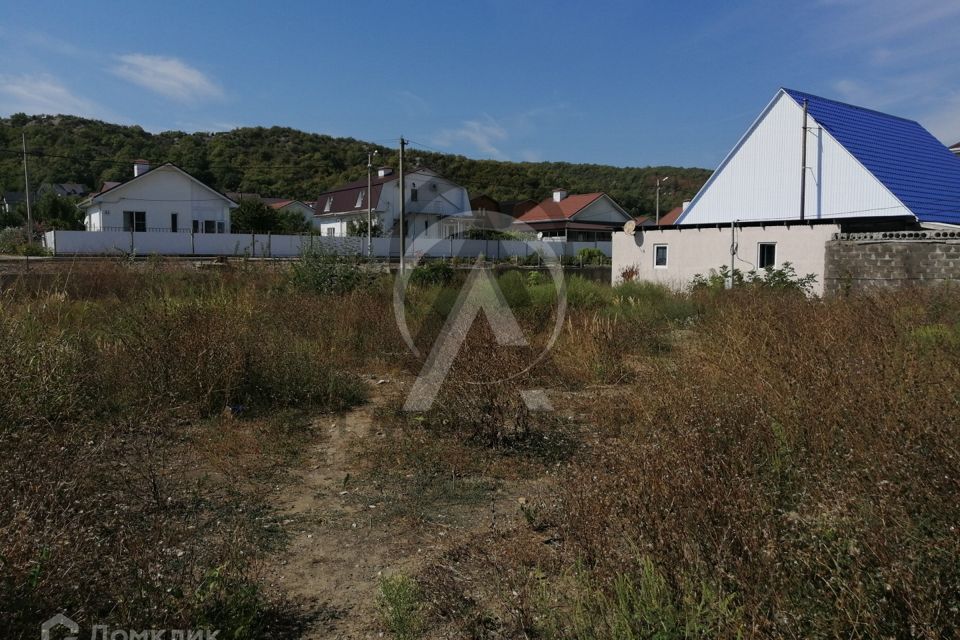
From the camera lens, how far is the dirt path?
9.35 ft

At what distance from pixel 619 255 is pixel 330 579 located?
20410mm

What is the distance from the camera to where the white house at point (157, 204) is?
36.9m

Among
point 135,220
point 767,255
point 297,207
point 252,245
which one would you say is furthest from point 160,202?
point 767,255

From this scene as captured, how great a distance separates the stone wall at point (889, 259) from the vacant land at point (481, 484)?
8329 millimetres

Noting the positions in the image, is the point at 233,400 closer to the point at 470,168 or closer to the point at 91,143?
the point at 470,168

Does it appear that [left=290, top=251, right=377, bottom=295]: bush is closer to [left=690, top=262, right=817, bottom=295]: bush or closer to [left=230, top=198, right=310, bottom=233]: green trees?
[left=690, top=262, right=817, bottom=295]: bush

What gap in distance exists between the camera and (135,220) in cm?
3762

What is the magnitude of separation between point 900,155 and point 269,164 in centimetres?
5823

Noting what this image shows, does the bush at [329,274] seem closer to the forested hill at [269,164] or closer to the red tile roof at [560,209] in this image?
the red tile roof at [560,209]

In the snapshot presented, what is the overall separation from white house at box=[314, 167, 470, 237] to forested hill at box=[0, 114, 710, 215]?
298 cm

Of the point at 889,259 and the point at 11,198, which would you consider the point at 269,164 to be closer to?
the point at 11,198

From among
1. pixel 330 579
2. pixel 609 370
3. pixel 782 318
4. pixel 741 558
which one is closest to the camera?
pixel 741 558

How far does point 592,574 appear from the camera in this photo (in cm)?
260

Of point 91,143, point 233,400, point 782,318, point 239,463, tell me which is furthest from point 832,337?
point 91,143
